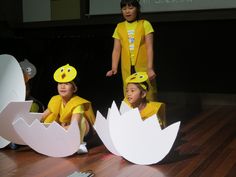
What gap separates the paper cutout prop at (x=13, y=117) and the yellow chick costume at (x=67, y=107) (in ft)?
0.37

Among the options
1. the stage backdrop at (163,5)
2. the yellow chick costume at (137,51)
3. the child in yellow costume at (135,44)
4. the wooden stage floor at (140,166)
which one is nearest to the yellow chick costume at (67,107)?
the wooden stage floor at (140,166)

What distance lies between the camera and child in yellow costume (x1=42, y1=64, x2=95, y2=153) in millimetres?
2350

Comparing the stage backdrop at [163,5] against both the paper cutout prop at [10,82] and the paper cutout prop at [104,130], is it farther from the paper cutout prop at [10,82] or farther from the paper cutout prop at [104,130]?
the paper cutout prop at [104,130]

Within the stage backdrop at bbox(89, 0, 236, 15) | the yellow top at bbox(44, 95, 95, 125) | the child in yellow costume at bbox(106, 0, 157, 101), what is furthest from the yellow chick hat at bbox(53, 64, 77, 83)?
the stage backdrop at bbox(89, 0, 236, 15)

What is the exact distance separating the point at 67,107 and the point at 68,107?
0.4 inches

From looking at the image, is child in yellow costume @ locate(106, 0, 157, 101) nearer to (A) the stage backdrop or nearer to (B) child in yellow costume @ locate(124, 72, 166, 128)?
(B) child in yellow costume @ locate(124, 72, 166, 128)

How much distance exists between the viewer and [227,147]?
2.46m

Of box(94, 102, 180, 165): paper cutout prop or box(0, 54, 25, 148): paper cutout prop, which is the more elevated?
box(0, 54, 25, 148): paper cutout prop

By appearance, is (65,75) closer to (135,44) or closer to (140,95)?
(140,95)

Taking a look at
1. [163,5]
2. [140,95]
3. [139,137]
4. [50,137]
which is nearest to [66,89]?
[50,137]

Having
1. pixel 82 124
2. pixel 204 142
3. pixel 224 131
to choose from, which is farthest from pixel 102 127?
pixel 224 131

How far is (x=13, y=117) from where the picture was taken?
2.31 m

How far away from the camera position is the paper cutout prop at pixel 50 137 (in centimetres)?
216

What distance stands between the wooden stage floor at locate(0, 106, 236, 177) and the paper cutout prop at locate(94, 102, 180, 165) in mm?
56
